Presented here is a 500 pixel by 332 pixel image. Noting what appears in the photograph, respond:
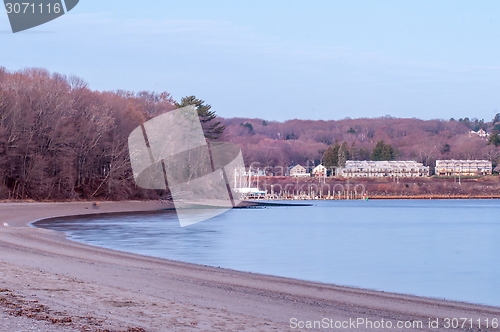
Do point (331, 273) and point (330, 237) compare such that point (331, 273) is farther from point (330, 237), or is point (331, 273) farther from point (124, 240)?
point (330, 237)

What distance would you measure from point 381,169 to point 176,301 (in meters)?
146

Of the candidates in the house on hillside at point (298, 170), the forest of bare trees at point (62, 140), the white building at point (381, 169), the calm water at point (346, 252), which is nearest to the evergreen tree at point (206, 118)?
the forest of bare trees at point (62, 140)

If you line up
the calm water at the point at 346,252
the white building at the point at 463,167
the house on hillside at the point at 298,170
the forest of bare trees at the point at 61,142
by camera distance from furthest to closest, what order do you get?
1. the house on hillside at the point at 298,170
2. the white building at the point at 463,167
3. the forest of bare trees at the point at 61,142
4. the calm water at the point at 346,252

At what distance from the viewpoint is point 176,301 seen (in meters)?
12.8

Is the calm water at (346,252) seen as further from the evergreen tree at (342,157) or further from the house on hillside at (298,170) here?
the house on hillside at (298,170)

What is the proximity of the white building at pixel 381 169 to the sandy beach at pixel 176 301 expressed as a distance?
436 ft

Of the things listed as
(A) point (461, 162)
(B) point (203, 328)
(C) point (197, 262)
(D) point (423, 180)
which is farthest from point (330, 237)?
(A) point (461, 162)

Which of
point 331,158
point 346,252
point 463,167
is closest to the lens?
point 346,252

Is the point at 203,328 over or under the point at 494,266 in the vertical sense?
over

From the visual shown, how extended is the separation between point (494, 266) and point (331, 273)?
273 inches

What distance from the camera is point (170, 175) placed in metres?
65.9

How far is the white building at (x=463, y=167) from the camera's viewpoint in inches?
6152

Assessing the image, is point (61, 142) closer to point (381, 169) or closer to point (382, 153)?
point (381, 169)

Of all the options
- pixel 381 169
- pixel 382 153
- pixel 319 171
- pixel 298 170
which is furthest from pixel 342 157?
pixel 298 170
